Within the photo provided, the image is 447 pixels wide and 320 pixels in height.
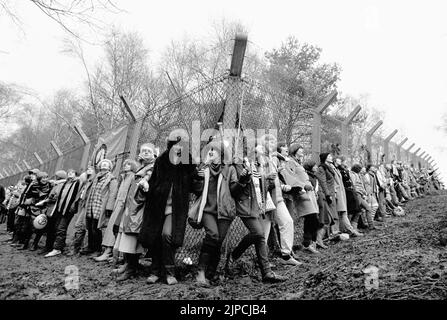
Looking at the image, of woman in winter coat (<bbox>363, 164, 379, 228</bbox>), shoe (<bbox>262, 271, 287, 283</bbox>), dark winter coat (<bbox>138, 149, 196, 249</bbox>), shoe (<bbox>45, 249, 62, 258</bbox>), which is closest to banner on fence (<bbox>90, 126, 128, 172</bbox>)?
shoe (<bbox>45, 249, 62, 258</bbox>)

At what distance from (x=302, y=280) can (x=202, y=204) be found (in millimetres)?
1327

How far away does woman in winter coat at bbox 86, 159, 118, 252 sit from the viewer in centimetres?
552

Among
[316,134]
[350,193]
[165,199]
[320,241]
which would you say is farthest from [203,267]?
[350,193]

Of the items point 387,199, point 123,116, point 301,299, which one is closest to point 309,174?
point 301,299

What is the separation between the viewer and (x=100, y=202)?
559 centimetres

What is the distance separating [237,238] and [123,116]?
17.3m

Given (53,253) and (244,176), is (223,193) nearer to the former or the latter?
(244,176)

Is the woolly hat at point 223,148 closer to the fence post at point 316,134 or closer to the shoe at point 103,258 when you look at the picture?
the fence post at point 316,134

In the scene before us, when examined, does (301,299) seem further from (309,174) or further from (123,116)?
(123,116)

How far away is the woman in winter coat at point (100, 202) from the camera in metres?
5.52

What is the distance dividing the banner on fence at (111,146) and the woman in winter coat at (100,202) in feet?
0.73

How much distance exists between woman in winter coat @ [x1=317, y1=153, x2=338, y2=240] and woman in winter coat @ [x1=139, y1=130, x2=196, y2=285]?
2754 mm

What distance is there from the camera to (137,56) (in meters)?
22.4

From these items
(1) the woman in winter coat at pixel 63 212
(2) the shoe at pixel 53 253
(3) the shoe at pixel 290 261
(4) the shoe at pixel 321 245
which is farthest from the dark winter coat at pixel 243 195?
(2) the shoe at pixel 53 253
